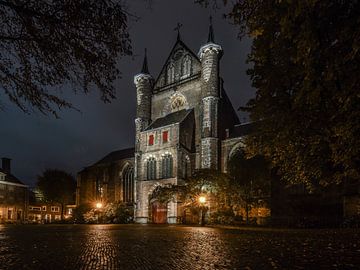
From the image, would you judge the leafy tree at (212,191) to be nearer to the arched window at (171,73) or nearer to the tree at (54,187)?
the arched window at (171,73)

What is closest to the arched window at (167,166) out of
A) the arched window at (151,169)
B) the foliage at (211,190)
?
the arched window at (151,169)

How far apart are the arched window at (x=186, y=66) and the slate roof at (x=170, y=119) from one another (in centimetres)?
531

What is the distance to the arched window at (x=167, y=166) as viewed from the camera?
42.6 metres

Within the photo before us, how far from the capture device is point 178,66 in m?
48.8

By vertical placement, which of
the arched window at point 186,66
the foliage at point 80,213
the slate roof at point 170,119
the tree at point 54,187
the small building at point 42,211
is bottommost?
the small building at point 42,211

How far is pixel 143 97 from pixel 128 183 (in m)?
13.3

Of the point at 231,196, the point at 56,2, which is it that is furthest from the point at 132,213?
the point at 56,2

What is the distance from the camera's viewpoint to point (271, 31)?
10516 millimetres

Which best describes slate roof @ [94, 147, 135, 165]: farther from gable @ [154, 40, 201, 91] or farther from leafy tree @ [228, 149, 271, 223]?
Result: leafy tree @ [228, 149, 271, 223]

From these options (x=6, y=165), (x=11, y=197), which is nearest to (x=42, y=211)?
(x=11, y=197)

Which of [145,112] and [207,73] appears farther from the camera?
[145,112]

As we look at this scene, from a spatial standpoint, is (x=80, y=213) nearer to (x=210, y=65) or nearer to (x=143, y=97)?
(x=143, y=97)

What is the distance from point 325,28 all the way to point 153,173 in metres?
37.5

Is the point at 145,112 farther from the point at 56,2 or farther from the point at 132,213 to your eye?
the point at 56,2
